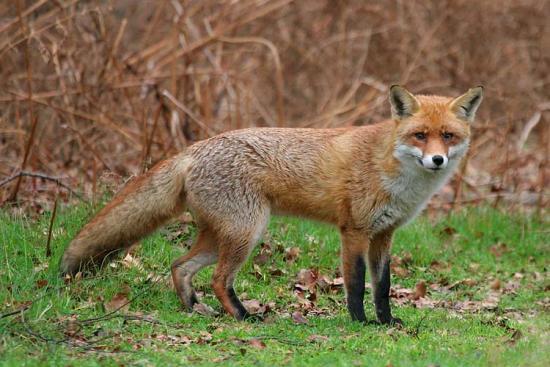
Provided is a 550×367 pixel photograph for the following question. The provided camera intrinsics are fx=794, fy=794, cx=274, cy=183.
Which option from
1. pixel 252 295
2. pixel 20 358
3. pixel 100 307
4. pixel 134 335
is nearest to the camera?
pixel 20 358

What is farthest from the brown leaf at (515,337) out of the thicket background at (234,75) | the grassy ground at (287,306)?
the thicket background at (234,75)

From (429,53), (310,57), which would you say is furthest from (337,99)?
(429,53)

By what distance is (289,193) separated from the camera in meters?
5.88

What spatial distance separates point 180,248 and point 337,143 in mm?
1765

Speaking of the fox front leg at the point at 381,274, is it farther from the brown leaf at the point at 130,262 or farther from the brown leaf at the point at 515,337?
the brown leaf at the point at 130,262

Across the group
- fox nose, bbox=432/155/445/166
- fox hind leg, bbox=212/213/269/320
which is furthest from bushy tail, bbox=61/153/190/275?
fox nose, bbox=432/155/445/166

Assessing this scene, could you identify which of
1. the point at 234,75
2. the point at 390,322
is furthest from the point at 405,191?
the point at 234,75

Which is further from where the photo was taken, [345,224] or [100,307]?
[345,224]

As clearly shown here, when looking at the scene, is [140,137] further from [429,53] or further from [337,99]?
[429,53]

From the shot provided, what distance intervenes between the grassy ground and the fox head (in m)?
1.19

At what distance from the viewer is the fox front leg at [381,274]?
579 centimetres

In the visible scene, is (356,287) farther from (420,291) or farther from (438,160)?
(420,291)

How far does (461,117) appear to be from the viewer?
5.70 m

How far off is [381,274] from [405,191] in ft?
2.21
